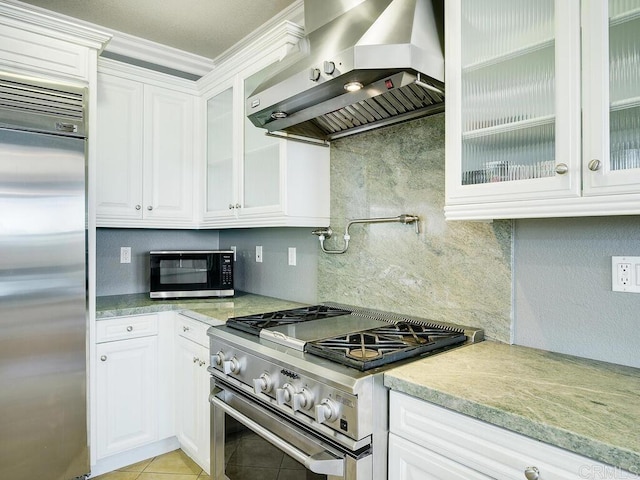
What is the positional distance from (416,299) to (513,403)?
0.88 metres

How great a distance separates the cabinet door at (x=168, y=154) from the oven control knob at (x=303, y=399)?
6.05 feet

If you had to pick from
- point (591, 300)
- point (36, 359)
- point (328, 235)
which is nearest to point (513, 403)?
point (591, 300)

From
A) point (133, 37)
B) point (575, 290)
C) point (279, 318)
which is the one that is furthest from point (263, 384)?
point (133, 37)

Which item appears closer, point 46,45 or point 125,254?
point 46,45

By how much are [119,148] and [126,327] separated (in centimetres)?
110

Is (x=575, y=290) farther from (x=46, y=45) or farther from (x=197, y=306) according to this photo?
(x=46, y=45)

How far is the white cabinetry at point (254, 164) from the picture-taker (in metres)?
2.12

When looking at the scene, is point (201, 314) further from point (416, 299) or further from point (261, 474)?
point (416, 299)

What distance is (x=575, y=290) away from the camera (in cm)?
137

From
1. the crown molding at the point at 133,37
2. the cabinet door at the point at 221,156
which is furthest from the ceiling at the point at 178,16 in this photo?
the cabinet door at the point at 221,156

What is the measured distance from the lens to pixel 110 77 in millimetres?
2529

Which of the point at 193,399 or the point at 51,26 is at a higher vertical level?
the point at 51,26

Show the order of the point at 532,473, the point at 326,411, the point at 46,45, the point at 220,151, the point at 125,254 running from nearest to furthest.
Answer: the point at 532,473 → the point at 326,411 → the point at 46,45 → the point at 220,151 → the point at 125,254

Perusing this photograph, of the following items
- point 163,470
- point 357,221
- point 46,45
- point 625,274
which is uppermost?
point 46,45
